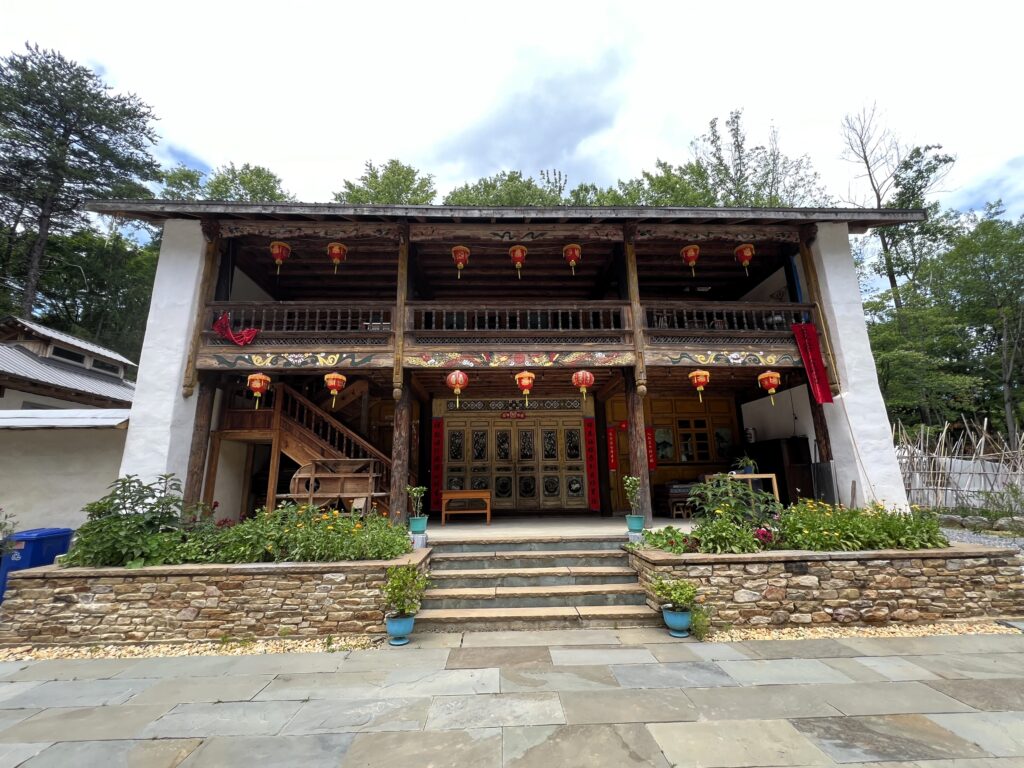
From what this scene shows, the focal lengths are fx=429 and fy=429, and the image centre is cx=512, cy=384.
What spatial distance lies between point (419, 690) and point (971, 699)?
175 inches

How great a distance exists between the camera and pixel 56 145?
1633 cm

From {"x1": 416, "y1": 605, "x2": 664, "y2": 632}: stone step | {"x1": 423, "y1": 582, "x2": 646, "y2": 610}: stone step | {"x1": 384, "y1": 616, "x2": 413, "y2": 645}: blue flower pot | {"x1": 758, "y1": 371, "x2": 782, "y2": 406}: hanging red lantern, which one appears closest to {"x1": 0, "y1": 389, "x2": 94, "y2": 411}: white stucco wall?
{"x1": 384, "y1": 616, "x2": 413, "y2": 645}: blue flower pot

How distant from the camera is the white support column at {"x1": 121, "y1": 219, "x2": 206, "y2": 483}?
711 centimetres

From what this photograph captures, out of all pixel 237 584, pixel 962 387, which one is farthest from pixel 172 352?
pixel 962 387

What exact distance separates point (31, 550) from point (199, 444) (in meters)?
2.37

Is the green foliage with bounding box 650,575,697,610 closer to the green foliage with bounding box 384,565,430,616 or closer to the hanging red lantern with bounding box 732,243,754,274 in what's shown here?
the green foliage with bounding box 384,565,430,616

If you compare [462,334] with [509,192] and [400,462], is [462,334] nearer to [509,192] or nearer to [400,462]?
[400,462]

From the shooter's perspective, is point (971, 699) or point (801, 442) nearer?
point (971, 699)

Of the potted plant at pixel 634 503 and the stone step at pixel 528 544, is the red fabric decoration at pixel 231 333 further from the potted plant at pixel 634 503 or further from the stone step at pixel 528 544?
the potted plant at pixel 634 503

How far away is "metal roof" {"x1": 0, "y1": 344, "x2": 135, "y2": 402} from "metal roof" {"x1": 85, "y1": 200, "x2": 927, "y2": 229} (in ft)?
15.0

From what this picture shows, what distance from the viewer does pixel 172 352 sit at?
24.5ft

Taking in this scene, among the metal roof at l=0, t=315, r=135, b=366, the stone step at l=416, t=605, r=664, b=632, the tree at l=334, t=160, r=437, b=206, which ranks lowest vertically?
the stone step at l=416, t=605, r=664, b=632

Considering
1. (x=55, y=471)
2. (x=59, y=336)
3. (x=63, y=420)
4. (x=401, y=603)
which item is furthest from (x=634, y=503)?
(x=59, y=336)

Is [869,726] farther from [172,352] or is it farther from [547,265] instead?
[172,352]
